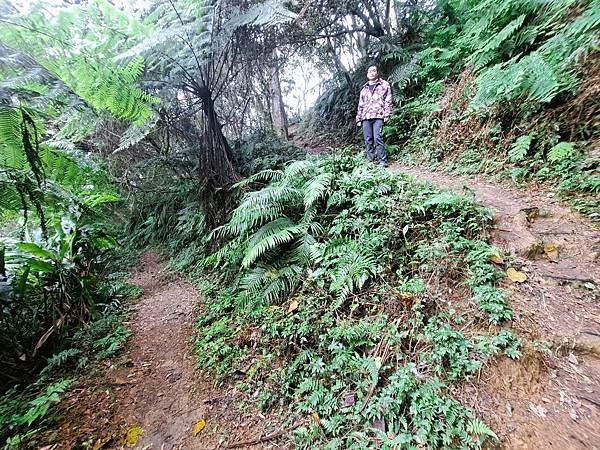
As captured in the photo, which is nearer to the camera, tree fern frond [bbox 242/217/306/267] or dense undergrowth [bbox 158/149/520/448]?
dense undergrowth [bbox 158/149/520/448]

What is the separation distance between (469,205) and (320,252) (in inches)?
69.7

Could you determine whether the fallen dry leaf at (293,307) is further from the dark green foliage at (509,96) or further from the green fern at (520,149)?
the green fern at (520,149)

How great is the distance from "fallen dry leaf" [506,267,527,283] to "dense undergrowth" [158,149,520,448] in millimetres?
79

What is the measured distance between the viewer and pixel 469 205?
3.31 meters

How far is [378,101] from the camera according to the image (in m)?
5.57

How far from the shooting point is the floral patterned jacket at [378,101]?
18.1 feet

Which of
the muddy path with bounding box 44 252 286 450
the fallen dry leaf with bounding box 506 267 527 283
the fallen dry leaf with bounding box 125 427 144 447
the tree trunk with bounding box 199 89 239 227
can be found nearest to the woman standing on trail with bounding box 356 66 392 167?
the tree trunk with bounding box 199 89 239 227

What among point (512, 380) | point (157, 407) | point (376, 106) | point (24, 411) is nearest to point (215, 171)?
point (376, 106)

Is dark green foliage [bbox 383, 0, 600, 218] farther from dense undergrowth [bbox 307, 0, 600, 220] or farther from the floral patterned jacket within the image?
the floral patterned jacket

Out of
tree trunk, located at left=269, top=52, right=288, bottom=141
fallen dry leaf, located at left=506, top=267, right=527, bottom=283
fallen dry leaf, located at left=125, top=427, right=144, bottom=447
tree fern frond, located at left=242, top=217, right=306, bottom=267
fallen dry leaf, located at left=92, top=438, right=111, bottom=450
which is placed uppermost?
tree trunk, located at left=269, top=52, right=288, bottom=141

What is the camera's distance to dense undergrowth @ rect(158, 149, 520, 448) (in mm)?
2264

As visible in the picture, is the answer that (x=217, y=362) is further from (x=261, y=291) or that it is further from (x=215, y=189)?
(x=215, y=189)

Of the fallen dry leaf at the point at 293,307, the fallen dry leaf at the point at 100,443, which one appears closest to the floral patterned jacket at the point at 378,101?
the fallen dry leaf at the point at 293,307

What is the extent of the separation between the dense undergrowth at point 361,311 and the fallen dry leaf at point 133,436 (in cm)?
80
